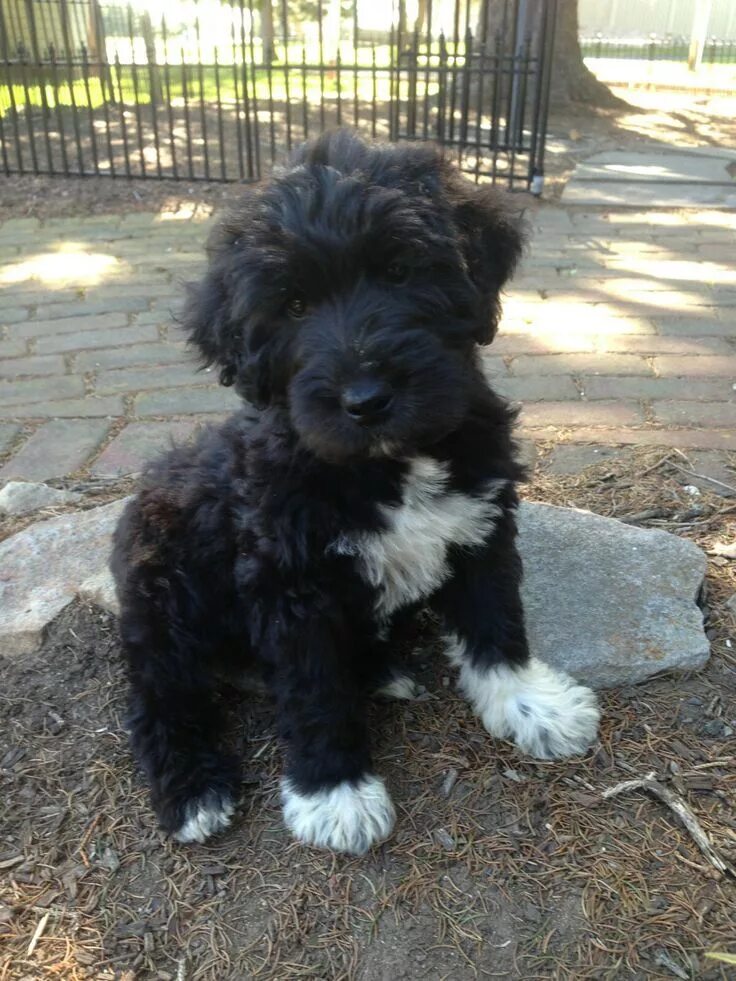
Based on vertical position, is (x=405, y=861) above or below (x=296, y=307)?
below

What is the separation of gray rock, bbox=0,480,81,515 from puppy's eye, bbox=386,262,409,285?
2.15 m

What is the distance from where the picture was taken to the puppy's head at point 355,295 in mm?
2152

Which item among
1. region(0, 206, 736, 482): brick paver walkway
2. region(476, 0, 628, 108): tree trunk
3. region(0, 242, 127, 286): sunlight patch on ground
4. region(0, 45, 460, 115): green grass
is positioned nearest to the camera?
region(0, 206, 736, 482): brick paver walkway

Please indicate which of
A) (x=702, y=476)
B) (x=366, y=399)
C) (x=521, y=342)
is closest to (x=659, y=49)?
(x=521, y=342)

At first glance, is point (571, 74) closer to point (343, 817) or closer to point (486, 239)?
point (486, 239)

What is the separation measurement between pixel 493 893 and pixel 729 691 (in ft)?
3.36

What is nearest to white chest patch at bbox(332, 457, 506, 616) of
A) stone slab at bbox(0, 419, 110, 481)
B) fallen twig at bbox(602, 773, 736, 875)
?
fallen twig at bbox(602, 773, 736, 875)

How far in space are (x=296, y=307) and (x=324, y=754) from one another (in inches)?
46.6

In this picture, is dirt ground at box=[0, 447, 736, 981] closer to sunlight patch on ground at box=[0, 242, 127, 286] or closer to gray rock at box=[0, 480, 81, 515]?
gray rock at box=[0, 480, 81, 515]

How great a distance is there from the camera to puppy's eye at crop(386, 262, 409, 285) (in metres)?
2.24

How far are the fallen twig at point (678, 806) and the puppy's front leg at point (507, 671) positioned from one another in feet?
0.56

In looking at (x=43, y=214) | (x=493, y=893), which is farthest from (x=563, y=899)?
(x=43, y=214)

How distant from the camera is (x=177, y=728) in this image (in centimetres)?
253

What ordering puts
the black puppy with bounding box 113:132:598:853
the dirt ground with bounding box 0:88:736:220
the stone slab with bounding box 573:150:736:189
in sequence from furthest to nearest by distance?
the stone slab with bounding box 573:150:736:189
the dirt ground with bounding box 0:88:736:220
the black puppy with bounding box 113:132:598:853
